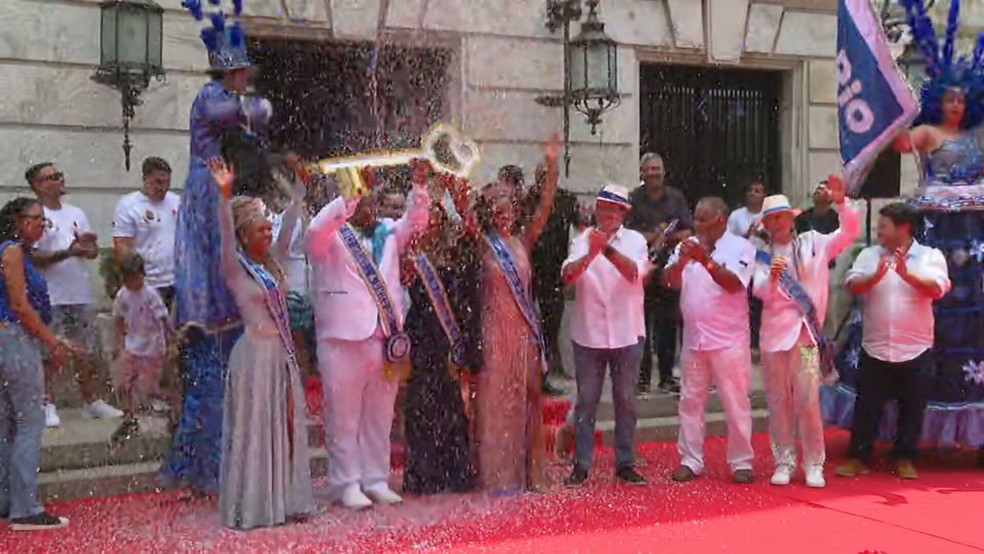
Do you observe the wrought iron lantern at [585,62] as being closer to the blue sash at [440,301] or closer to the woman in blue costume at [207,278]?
the blue sash at [440,301]

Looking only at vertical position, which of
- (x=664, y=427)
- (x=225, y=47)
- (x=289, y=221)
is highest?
(x=225, y=47)

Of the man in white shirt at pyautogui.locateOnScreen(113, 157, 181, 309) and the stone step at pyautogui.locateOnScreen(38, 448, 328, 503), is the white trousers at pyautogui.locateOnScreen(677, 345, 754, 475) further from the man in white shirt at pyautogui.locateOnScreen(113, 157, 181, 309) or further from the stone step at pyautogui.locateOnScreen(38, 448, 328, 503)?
the man in white shirt at pyautogui.locateOnScreen(113, 157, 181, 309)

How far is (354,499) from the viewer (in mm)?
5457

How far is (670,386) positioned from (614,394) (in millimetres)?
2009

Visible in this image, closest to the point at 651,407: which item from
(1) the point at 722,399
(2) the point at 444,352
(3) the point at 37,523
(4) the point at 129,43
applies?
(1) the point at 722,399

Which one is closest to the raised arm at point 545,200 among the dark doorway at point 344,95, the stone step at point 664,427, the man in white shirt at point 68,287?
the stone step at point 664,427

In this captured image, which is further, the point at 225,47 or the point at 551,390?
the point at 551,390

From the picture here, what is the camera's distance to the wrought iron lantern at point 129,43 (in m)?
7.89

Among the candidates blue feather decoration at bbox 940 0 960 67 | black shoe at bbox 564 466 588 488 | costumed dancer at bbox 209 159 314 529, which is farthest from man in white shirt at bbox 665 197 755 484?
costumed dancer at bbox 209 159 314 529

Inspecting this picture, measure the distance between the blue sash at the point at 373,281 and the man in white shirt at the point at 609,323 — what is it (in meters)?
1.09

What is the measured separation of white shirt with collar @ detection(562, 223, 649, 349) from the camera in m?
6.16

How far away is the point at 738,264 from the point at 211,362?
2840 mm

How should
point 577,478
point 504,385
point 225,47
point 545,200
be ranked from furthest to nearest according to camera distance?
1. point 577,478
2. point 545,200
3. point 504,385
4. point 225,47

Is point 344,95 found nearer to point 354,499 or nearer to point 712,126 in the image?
point 712,126
